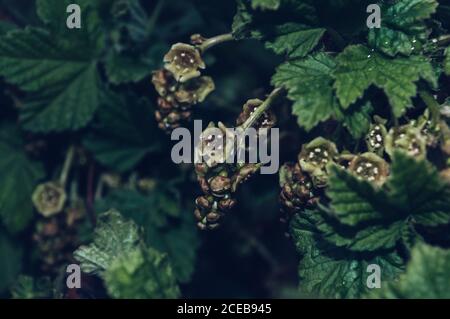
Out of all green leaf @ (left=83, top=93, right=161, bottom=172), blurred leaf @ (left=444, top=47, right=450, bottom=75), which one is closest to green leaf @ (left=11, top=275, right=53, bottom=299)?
green leaf @ (left=83, top=93, right=161, bottom=172)

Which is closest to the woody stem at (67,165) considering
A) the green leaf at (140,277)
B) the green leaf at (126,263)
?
the green leaf at (126,263)

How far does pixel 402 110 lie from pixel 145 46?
1000 mm

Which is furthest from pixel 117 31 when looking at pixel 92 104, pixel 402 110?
pixel 402 110

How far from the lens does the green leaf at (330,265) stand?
1.66 metres

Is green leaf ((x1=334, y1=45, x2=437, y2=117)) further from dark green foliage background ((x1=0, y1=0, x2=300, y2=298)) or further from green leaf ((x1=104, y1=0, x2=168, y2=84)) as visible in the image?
green leaf ((x1=104, y1=0, x2=168, y2=84))

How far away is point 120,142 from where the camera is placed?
7.27 feet

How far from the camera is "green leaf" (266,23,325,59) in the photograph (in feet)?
5.58

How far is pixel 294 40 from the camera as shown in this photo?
5.61 ft

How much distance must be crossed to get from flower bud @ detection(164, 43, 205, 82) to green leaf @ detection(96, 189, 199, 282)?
50 centimetres

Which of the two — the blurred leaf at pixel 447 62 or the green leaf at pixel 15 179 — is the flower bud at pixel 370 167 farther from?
the green leaf at pixel 15 179

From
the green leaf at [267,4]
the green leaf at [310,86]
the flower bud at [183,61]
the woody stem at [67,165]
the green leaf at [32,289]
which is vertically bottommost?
the green leaf at [32,289]

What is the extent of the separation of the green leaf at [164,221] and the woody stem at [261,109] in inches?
21.3

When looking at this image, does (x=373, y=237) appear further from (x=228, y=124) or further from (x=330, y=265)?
(x=228, y=124)
